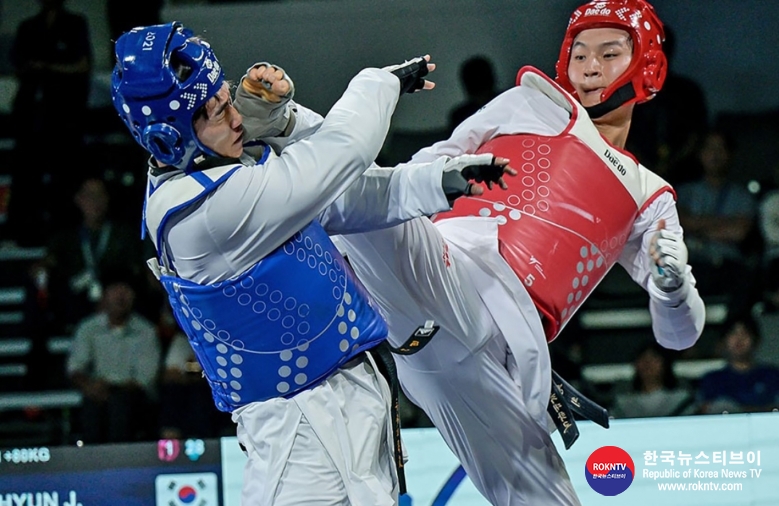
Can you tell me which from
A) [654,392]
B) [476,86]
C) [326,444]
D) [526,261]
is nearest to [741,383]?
[654,392]

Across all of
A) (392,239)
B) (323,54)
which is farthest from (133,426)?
(392,239)

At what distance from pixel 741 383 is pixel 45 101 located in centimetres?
404

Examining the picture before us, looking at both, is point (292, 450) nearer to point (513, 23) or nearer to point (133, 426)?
point (133, 426)

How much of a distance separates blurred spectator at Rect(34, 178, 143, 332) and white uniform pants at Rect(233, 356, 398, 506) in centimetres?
344

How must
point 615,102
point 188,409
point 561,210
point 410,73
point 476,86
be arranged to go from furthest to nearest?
point 476,86, point 188,409, point 615,102, point 561,210, point 410,73

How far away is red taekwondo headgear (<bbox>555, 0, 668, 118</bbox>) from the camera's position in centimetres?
380

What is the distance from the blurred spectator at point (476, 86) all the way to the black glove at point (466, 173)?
325cm

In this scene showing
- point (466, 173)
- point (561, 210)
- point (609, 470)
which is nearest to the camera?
point (466, 173)

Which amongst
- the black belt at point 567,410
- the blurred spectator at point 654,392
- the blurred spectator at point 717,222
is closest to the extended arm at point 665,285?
the black belt at point 567,410

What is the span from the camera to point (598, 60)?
3.84 metres

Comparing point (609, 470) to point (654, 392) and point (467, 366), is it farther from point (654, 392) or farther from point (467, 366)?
point (467, 366)

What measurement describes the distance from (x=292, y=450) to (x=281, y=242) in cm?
48

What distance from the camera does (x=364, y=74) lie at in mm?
2908

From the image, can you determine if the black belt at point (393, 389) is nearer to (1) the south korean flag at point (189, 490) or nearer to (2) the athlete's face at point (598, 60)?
(2) the athlete's face at point (598, 60)
